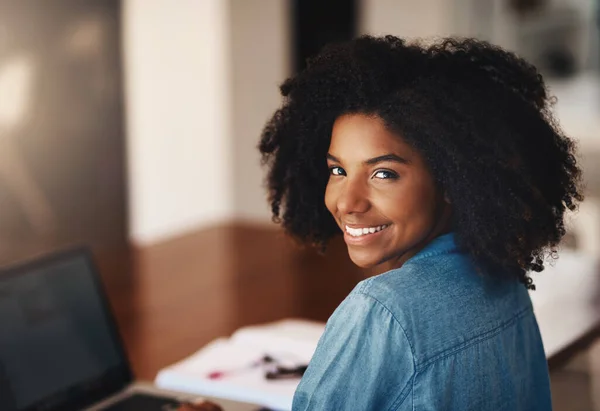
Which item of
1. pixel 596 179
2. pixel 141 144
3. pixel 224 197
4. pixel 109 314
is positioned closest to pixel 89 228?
pixel 141 144

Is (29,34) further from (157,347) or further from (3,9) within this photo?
(157,347)

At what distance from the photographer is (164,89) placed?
18.0 feet

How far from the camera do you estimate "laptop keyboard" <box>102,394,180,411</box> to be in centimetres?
146

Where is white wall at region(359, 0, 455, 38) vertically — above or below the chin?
above

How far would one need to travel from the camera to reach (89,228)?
5207 mm

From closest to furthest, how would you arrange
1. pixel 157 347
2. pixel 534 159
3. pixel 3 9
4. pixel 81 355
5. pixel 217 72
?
pixel 534 159
pixel 81 355
pixel 157 347
pixel 3 9
pixel 217 72

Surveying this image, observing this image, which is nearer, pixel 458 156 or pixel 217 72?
pixel 458 156

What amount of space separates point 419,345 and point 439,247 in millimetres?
148

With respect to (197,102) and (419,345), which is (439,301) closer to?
(419,345)

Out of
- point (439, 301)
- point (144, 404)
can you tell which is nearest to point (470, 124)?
point (439, 301)

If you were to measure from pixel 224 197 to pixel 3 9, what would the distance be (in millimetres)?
1845

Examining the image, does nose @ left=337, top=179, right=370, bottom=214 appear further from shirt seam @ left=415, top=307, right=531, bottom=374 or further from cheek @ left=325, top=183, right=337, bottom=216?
shirt seam @ left=415, top=307, right=531, bottom=374

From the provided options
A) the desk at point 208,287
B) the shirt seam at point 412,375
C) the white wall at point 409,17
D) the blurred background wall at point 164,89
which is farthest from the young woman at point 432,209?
the white wall at point 409,17

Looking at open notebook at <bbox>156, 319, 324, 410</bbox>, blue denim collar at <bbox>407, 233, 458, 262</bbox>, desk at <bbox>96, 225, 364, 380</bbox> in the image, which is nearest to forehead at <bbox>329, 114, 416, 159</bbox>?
blue denim collar at <bbox>407, 233, 458, 262</bbox>
